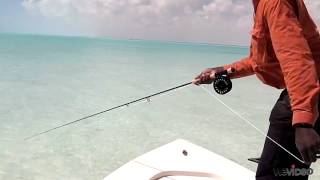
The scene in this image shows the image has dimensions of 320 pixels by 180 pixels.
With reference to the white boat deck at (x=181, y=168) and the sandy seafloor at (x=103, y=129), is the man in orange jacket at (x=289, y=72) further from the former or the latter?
the sandy seafloor at (x=103, y=129)

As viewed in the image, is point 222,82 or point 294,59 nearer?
point 294,59

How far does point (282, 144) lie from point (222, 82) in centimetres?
78

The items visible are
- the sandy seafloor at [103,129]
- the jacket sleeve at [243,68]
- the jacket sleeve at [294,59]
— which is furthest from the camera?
the sandy seafloor at [103,129]

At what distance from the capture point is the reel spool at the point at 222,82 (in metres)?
2.41

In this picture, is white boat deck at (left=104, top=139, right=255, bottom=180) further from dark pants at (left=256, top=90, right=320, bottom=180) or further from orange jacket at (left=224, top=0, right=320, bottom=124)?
orange jacket at (left=224, top=0, right=320, bottom=124)

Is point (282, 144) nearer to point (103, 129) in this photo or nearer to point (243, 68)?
point (243, 68)

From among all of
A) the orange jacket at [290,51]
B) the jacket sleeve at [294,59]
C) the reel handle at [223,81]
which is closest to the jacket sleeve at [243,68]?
the reel handle at [223,81]

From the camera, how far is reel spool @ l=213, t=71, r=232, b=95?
7.91 ft

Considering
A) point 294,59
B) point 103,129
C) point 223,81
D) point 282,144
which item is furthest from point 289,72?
point 103,129

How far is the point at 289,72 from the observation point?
1429 mm

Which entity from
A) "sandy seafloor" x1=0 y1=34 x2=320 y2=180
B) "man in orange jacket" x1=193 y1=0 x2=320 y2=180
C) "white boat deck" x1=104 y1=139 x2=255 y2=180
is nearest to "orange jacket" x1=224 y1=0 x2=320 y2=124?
"man in orange jacket" x1=193 y1=0 x2=320 y2=180

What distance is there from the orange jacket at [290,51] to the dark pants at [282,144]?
12 cm

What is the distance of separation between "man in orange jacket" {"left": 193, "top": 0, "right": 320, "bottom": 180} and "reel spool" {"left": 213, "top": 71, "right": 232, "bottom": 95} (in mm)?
611

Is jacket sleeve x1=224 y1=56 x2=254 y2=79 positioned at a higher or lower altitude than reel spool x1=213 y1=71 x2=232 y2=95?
higher
